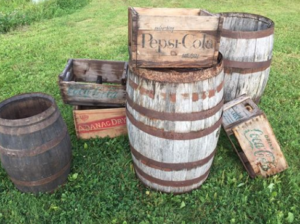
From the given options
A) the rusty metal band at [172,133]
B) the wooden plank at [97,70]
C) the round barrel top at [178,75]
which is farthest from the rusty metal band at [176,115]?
the wooden plank at [97,70]

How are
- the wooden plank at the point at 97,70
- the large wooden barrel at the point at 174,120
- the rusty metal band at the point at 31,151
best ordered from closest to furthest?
1. the large wooden barrel at the point at 174,120
2. the rusty metal band at the point at 31,151
3. the wooden plank at the point at 97,70

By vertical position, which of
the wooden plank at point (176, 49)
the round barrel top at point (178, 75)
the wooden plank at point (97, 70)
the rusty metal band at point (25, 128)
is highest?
the wooden plank at point (176, 49)

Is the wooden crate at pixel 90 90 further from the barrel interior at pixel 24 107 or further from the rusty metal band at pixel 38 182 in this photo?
the rusty metal band at pixel 38 182

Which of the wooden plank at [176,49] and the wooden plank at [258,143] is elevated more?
the wooden plank at [176,49]

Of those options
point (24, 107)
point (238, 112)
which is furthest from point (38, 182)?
point (238, 112)

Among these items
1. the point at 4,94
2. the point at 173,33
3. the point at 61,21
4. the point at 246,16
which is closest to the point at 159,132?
the point at 173,33

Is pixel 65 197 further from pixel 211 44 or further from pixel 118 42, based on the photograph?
pixel 118 42

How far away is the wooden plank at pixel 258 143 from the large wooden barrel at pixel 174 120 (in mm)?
546

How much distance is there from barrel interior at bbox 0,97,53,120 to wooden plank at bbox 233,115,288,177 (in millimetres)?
2213

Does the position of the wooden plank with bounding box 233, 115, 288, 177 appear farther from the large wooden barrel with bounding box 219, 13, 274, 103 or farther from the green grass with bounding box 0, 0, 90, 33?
the green grass with bounding box 0, 0, 90, 33

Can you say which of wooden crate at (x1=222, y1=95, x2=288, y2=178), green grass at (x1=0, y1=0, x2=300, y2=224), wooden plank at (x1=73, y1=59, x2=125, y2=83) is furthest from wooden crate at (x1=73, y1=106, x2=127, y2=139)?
wooden crate at (x1=222, y1=95, x2=288, y2=178)

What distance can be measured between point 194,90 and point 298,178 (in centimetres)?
196

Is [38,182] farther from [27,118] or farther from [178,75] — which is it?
[178,75]

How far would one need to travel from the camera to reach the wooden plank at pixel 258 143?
3277 millimetres
